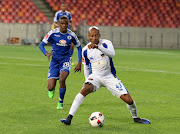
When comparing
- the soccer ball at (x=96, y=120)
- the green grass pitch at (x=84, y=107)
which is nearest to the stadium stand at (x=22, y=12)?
the green grass pitch at (x=84, y=107)

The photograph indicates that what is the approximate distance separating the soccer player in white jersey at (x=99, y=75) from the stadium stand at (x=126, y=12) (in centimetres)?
2912

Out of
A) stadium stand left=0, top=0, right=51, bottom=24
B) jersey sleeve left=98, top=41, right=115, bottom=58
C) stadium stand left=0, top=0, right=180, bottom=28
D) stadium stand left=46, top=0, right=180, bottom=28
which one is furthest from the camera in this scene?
stadium stand left=46, top=0, right=180, bottom=28

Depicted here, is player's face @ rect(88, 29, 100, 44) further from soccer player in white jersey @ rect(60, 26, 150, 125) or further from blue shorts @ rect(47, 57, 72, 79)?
blue shorts @ rect(47, 57, 72, 79)

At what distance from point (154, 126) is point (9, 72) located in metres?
9.11

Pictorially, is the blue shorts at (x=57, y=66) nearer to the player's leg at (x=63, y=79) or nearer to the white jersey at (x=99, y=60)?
the player's leg at (x=63, y=79)

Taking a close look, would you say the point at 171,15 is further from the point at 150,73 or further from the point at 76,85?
the point at 76,85

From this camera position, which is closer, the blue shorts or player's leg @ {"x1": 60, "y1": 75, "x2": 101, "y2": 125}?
player's leg @ {"x1": 60, "y1": 75, "x2": 101, "y2": 125}

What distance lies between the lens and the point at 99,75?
22.8 ft

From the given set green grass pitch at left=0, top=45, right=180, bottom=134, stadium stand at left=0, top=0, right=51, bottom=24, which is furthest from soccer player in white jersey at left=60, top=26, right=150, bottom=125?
stadium stand at left=0, top=0, right=51, bottom=24

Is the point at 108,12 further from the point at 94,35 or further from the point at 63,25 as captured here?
the point at 94,35

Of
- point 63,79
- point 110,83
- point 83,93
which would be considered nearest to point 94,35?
point 110,83

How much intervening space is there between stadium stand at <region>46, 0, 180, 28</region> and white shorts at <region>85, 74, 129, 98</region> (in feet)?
96.0

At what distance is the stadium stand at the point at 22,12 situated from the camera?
35.8m

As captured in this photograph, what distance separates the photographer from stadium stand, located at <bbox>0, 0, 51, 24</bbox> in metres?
35.8
